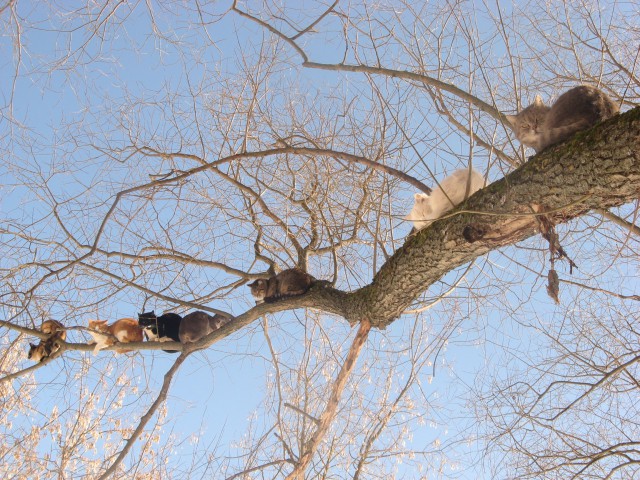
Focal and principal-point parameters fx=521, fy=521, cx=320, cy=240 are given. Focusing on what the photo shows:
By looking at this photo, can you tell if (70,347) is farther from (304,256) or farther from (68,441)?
(304,256)

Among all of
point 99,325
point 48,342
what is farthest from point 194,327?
point 48,342

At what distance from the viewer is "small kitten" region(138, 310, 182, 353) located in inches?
155

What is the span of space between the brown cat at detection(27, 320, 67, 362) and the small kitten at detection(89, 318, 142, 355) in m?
0.21

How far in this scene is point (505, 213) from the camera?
2.41 metres

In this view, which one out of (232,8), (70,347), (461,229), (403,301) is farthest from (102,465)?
(232,8)

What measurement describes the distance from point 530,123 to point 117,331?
3.10 m

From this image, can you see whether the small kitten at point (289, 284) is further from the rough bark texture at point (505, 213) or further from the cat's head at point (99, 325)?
the cat's head at point (99, 325)

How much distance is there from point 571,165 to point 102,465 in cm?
331

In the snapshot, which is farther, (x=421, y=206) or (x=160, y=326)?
(x=160, y=326)

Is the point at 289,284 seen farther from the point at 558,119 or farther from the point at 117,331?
the point at 558,119

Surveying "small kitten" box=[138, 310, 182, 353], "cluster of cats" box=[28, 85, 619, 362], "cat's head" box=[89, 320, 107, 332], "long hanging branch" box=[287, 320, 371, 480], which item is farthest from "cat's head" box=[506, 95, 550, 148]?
"cat's head" box=[89, 320, 107, 332]

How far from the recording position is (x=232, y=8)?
10.0ft

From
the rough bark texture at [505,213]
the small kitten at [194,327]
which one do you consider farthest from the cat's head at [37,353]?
the rough bark texture at [505,213]

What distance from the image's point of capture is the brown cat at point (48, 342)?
3.46 meters
